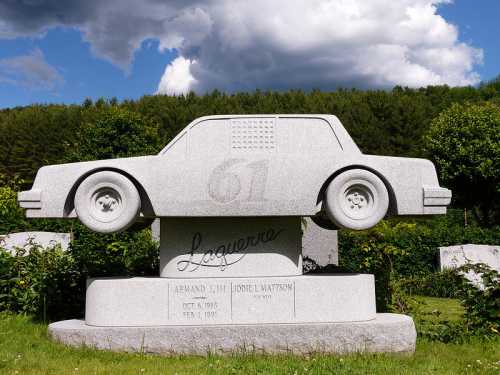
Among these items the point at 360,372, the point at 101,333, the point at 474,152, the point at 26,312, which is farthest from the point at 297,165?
the point at 474,152

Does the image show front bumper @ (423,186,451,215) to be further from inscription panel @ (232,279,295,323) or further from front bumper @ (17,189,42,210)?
front bumper @ (17,189,42,210)

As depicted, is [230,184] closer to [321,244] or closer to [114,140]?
[321,244]

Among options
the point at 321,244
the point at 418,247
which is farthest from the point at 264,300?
the point at 418,247

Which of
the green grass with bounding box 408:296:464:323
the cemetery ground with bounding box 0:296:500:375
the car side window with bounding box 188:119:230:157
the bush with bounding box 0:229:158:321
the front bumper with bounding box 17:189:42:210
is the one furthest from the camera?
the green grass with bounding box 408:296:464:323

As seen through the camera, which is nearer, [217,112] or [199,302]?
[199,302]

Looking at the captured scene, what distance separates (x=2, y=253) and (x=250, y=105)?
22.3 metres

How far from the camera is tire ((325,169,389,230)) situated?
613 cm

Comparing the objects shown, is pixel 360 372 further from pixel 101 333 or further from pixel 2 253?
pixel 2 253

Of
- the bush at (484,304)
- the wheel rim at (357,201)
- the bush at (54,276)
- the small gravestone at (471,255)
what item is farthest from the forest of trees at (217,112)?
the wheel rim at (357,201)

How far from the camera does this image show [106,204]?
624 centimetres

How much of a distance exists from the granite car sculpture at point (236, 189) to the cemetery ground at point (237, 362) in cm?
150

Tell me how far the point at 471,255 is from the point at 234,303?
386 inches
